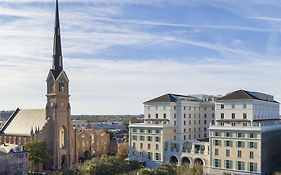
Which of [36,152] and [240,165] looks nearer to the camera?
[240,165]

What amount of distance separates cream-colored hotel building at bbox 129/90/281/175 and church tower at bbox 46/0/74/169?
1188 centimetres

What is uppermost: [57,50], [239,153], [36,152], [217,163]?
[57,50]

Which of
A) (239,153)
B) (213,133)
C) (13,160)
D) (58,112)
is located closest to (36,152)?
(13,160)

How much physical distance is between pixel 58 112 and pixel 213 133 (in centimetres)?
2786

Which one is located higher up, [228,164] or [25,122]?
[25,122]

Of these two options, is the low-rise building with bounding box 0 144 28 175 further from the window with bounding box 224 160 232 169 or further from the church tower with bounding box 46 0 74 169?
the window with bounding box 224 160 232 169

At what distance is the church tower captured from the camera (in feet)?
224

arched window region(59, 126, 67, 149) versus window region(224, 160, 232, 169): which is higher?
arched window region(59, 126, 67, 149)

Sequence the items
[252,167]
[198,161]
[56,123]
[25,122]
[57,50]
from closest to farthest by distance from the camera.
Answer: [252,167]
[198,161]
[56,123]
[57,50]
[25,122]

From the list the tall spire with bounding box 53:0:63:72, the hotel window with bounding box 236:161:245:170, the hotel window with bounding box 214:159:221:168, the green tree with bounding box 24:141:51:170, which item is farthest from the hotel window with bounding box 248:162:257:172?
the tall spire with bounding box 53:0:63:72

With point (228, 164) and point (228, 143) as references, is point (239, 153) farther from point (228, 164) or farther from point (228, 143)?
point (228, 164)

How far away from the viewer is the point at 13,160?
57688 millimetres

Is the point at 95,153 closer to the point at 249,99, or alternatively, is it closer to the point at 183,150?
the point at 183,150

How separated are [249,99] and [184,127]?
1520 cm
